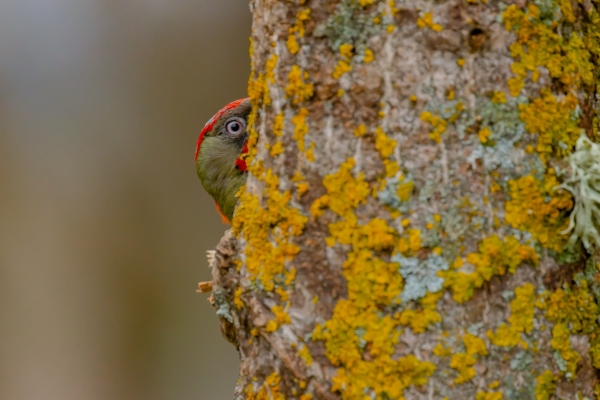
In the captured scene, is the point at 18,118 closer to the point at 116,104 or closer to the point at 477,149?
the point at 116,104

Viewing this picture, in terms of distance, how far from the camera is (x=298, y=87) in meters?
1.49

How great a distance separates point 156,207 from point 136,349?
1335mm

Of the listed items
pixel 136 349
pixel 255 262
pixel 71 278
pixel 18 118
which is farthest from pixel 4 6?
pixel 255 262

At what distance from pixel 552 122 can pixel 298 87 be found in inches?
23.4

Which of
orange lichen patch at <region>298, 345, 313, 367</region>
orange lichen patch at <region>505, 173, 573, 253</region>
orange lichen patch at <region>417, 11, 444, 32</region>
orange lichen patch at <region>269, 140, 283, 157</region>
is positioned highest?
orange lichen patch at <region>417, 11, 444, 32</region>

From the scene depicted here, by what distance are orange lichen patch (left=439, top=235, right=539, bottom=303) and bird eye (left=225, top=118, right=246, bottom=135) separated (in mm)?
1298

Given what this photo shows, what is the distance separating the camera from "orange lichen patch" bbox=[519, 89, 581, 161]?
1.34m

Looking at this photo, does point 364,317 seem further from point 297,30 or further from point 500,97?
point 297,30

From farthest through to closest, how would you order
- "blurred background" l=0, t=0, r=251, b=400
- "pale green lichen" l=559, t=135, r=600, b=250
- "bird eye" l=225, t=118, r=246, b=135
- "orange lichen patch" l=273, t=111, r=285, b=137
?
"blurred background" l=0, t=0, r=251, b=400
"bird eye" l=225, t=118, r=246, b=135
"orange lichen patch" l=273, t=111, r=285, b=137
"pale green lichen" l=559, t=135, r=600, b=250

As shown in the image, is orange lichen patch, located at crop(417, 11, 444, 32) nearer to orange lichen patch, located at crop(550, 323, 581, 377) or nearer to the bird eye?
orange lichen patch, located at crop(550, 323, 581, 377)

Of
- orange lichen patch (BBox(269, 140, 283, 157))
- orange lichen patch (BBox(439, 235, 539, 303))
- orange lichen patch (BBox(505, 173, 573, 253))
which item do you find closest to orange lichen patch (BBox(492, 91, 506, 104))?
orange lichen patch (BBox(505, 173, 573, 253))

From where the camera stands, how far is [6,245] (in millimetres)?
5281

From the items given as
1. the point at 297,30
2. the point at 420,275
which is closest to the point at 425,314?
the point at 420,275

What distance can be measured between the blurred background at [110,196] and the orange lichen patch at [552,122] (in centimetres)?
450
